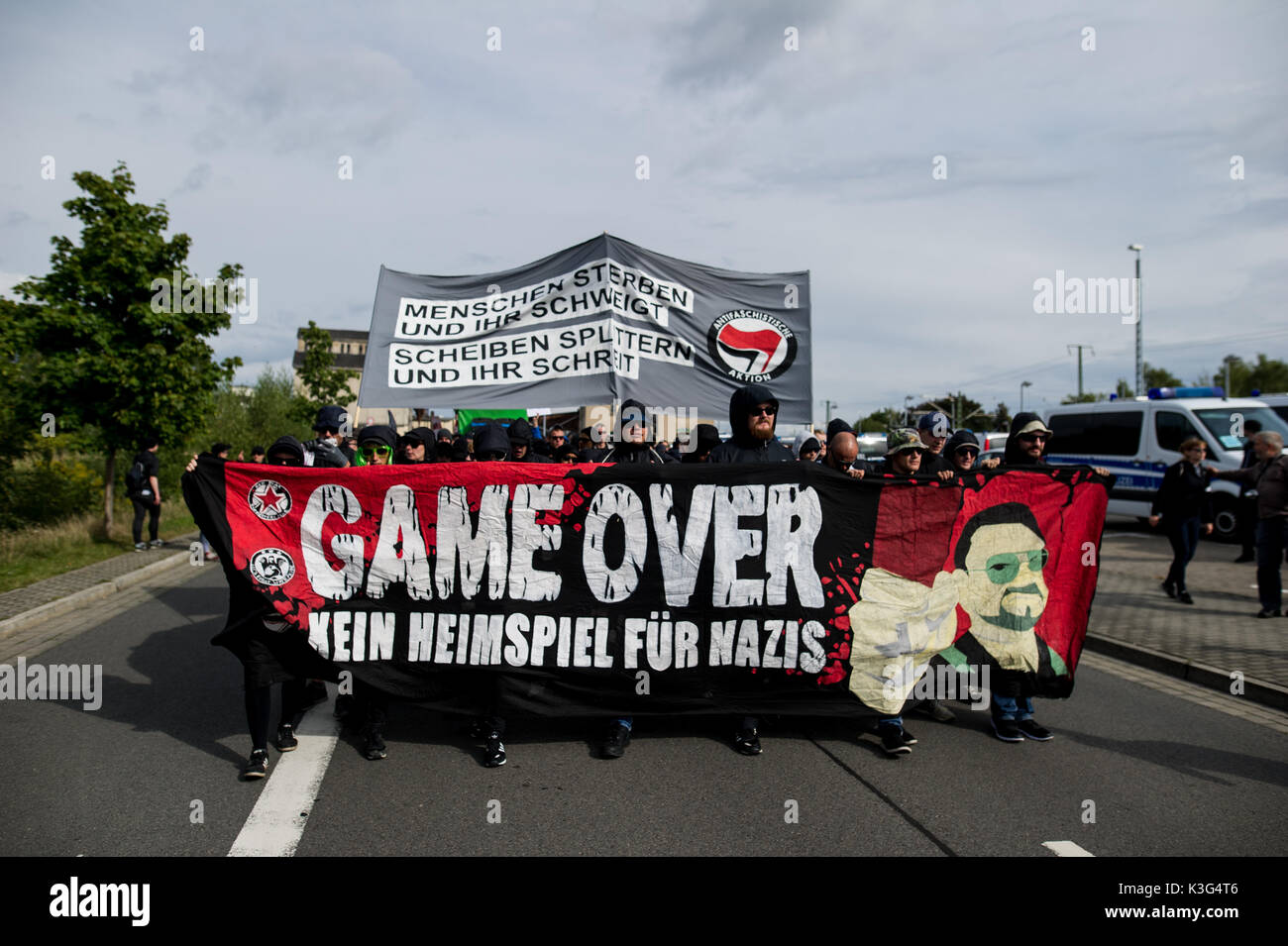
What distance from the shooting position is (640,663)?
5.08 meters

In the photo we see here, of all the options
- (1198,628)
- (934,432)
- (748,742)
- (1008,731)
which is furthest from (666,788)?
(1198,628)

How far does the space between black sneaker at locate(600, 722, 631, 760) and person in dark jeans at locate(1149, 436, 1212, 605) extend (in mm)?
7528

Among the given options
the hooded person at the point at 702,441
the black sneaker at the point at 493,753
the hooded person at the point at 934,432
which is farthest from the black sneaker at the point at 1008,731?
the hooded person at the point at 702,441

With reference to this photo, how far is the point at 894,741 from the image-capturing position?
4.95 meters

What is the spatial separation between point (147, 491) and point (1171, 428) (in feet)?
61.4

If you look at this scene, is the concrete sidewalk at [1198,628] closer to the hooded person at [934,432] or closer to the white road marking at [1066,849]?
the hooded person at [934,432]

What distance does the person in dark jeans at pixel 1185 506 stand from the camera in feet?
31.6

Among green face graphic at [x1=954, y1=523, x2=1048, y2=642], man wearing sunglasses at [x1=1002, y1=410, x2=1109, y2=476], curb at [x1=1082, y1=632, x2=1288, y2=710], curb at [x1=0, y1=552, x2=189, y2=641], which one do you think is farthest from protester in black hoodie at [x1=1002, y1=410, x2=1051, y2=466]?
curb at [x1=0, y1=552, x2=189, y2=641]

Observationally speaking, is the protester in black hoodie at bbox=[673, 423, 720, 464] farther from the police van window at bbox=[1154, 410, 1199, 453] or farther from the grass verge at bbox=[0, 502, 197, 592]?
the police van window at bbox=[1154, 410, 1199, 453]

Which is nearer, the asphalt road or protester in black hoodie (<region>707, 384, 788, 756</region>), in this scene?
the asphalt road

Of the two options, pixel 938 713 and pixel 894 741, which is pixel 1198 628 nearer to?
pixel 938 713

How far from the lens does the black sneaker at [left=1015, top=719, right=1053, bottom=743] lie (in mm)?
5254

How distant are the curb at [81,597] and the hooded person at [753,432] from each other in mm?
7023
